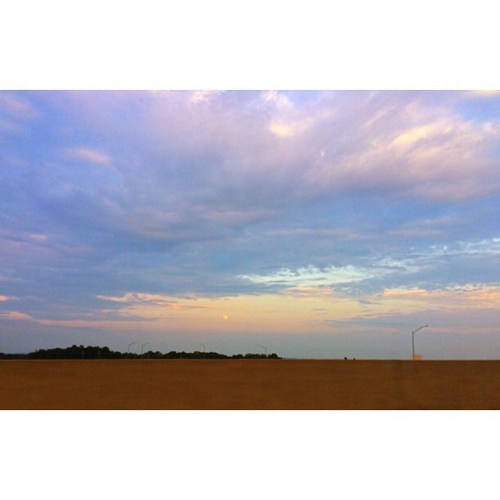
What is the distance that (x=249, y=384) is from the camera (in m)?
A: 2.53

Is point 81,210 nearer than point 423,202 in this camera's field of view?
No

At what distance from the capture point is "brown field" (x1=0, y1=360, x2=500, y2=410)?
2510mm

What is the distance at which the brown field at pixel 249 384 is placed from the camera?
251 centimetres

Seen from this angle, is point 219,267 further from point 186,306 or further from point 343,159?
point 343,159
